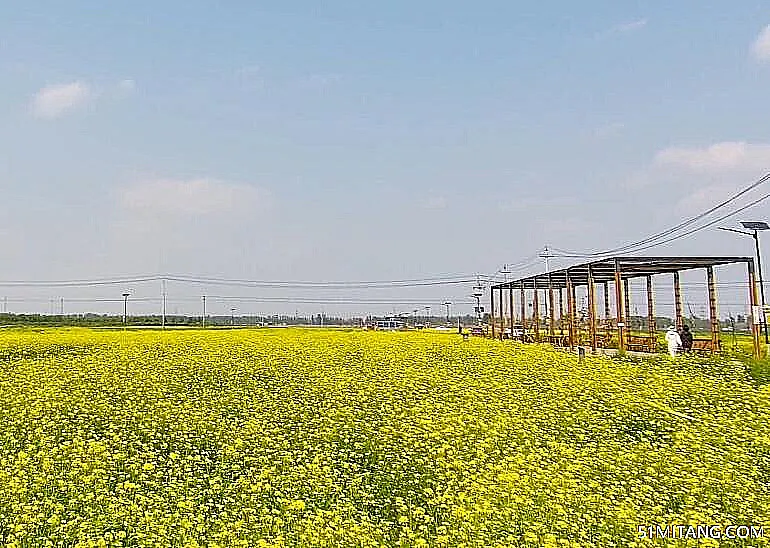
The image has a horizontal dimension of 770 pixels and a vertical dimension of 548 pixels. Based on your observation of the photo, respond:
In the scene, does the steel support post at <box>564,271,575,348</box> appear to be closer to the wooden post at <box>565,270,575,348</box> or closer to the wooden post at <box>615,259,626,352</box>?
the wooden post at <box>565,270,575,348</box>

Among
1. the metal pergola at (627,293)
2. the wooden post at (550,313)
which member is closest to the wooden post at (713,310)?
the metal pergola at (627,293)

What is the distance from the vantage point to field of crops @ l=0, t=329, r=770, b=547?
820 cm

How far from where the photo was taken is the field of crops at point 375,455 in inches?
323

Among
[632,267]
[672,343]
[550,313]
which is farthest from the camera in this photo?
[550,313]

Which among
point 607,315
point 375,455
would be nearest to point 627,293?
point 607,315

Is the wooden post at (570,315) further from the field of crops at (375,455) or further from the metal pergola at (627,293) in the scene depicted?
the field of crops at (375,455)

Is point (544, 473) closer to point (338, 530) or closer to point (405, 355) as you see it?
point (338, 530)

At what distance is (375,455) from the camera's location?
10.4 m

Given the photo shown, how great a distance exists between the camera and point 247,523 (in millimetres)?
Result: 8242

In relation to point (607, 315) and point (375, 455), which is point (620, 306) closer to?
point (607, 315)

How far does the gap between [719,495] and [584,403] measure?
438 cm

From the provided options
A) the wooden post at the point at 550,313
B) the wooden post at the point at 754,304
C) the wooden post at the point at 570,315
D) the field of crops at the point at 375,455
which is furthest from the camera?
the wooden post at the point at 550,313

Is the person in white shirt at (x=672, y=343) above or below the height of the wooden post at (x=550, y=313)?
below

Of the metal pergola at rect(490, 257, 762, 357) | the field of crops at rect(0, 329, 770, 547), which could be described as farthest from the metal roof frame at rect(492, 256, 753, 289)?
the field of crops at rect(0, 329, 770, 547)
